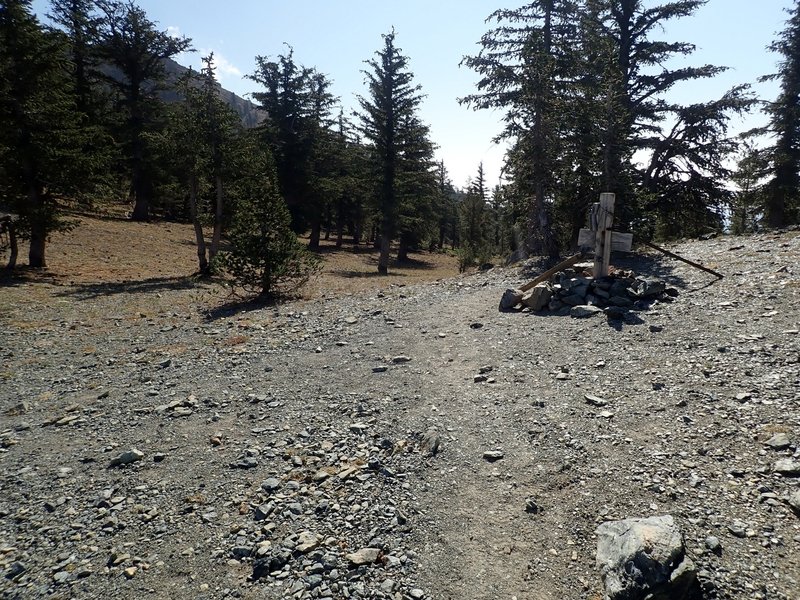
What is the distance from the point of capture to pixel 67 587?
4.28 metres

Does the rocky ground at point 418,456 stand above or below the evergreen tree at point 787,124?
below

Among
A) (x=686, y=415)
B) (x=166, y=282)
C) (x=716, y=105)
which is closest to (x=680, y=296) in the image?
(x=686, y=415)

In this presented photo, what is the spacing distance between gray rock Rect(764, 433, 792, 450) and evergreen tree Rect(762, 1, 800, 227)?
24.0 meters

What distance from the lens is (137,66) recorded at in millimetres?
34125

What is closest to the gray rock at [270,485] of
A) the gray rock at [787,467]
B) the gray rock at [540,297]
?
the gray rock at [787,467]

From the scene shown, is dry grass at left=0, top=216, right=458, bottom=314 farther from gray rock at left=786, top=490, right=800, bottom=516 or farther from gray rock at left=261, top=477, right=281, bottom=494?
gray rock at left=786, top=490, right=800, bottom=516

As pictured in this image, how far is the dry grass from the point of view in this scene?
57.1 feet

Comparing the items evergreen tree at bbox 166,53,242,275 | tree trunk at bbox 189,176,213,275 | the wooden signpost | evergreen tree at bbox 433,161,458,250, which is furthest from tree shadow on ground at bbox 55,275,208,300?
evergreen tree at bbox 433,161,458,250

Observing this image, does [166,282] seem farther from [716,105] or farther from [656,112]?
[716,105]

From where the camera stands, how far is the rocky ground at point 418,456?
13.7ft

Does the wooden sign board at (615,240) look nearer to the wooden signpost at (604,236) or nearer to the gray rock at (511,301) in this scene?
the wooden signpost at (604,236)

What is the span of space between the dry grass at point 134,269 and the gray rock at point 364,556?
41.9 ft

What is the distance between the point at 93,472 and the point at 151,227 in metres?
32.7

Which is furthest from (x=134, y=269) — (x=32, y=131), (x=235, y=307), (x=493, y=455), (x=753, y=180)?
(x=753, y=180)
